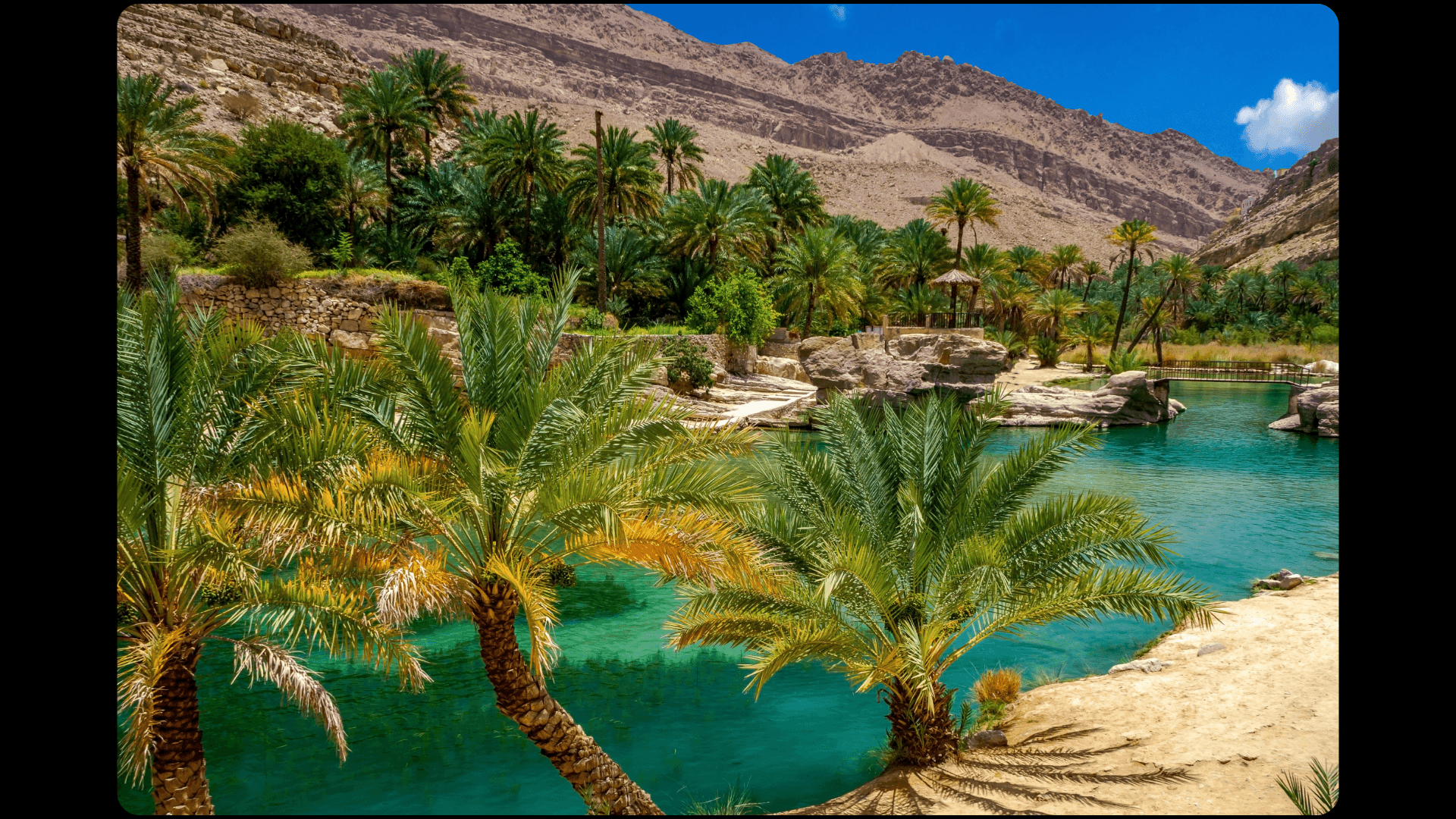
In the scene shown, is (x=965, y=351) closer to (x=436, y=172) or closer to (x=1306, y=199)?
(x=436, y=172)

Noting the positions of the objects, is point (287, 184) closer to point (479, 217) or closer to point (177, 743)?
point (479, 217)

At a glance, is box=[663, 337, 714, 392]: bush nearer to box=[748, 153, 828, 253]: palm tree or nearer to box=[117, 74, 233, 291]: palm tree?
box=[117, 74, 233, 291]: palm tree

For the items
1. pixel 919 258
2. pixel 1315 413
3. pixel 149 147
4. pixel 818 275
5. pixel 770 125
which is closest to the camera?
pixel 149 147

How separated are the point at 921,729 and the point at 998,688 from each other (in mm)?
2162

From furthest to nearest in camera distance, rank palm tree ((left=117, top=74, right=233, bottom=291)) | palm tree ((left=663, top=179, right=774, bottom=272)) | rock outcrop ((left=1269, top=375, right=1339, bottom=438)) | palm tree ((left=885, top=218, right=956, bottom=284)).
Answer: palm tree ((left=885, top=218, right=956, bottom=284)), palm tree ((left=663, top=179, right=774, bottom=272)), rock outcrop ((left=1269, top=375, right=1339, bottom=438)), palm tree ((left=117, top=74, right=233, bottom=291))

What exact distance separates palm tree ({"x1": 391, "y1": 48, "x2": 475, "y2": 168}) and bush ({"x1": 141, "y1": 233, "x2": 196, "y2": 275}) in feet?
38.7

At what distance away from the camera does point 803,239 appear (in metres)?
36.0

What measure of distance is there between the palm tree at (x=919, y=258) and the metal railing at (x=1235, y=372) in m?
13.2

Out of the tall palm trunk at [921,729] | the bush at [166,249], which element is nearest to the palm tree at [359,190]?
the bush at [166,249]

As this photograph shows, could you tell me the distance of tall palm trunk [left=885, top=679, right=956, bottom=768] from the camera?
6.12m

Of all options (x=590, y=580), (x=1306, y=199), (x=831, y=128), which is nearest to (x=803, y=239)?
(x=590, y=580)

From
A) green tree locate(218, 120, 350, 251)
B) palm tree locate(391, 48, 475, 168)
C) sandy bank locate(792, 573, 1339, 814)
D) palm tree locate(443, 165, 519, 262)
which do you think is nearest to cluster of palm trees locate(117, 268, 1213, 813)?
sandy bank locate(792, 573, 1339, 814)

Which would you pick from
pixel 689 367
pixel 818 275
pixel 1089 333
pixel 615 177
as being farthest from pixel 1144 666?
pixel 1089 333

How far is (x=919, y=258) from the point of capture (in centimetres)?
4466
